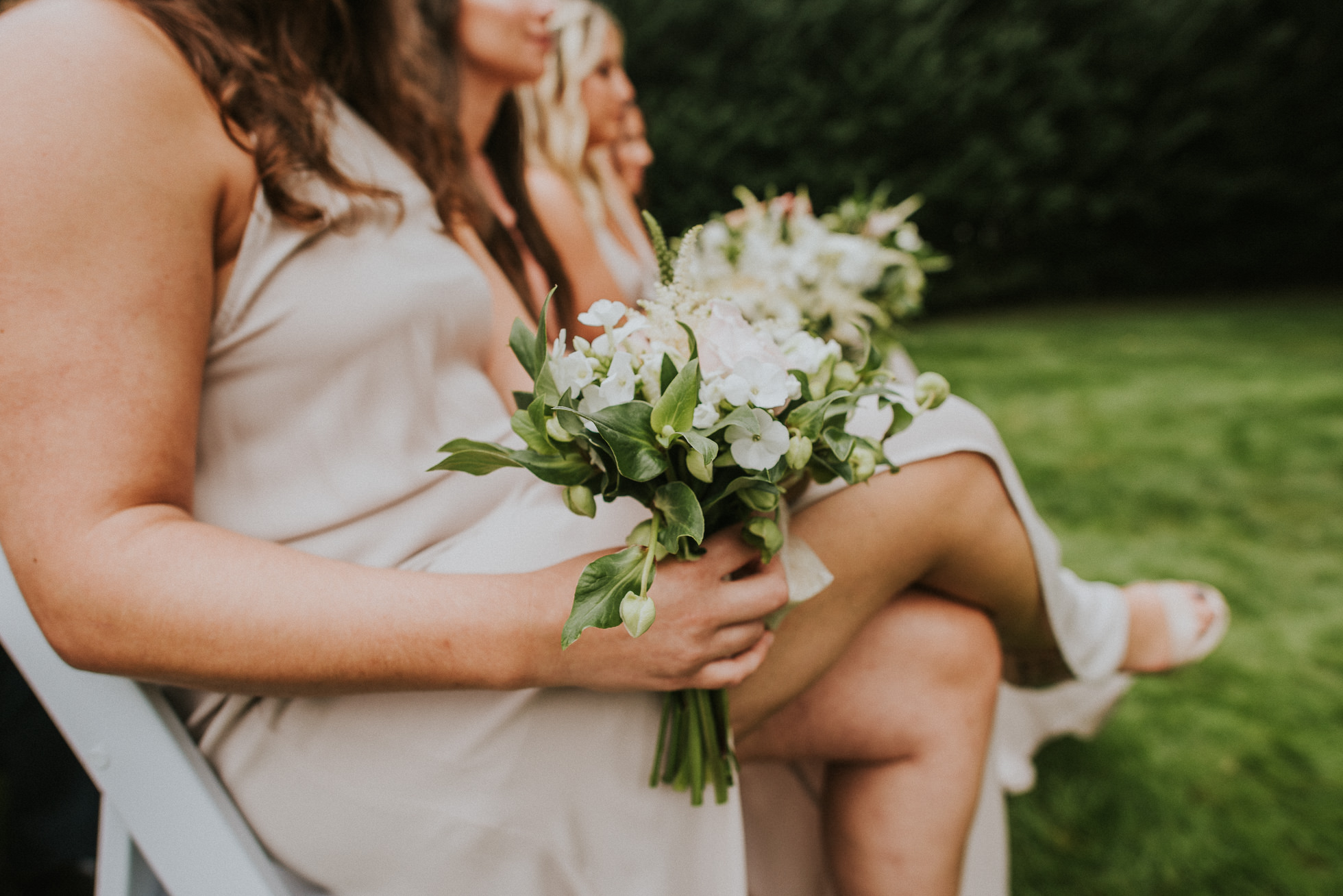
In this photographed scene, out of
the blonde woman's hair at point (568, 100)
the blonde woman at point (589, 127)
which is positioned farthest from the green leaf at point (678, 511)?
the blonde woman's hair at point (568, 100)

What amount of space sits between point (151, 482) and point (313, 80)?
662 millimetres

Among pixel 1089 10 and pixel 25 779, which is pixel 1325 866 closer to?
pixel 25 779

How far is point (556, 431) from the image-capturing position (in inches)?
33.3

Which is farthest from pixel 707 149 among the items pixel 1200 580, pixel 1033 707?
pixel 1033 707

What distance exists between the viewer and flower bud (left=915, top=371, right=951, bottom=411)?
3.20ft

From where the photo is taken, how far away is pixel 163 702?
1.00 meters

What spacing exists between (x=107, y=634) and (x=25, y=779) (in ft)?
2.58

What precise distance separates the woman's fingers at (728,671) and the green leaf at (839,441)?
259 millimetres

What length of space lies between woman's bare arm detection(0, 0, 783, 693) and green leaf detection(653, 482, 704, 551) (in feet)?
0.34

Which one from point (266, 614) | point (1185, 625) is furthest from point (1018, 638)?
point (266, 614)

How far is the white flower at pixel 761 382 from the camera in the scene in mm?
815

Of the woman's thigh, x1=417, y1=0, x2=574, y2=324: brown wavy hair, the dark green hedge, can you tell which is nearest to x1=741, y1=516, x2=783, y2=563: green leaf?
the woman's thigh

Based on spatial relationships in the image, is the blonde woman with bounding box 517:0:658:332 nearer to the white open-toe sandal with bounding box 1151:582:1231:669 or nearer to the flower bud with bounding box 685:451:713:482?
the white open-toe sandal with bounding box 1151:582:1231:669

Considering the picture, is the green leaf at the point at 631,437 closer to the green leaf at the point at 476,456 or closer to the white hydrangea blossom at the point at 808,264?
the green leaf at the point at 476,456
